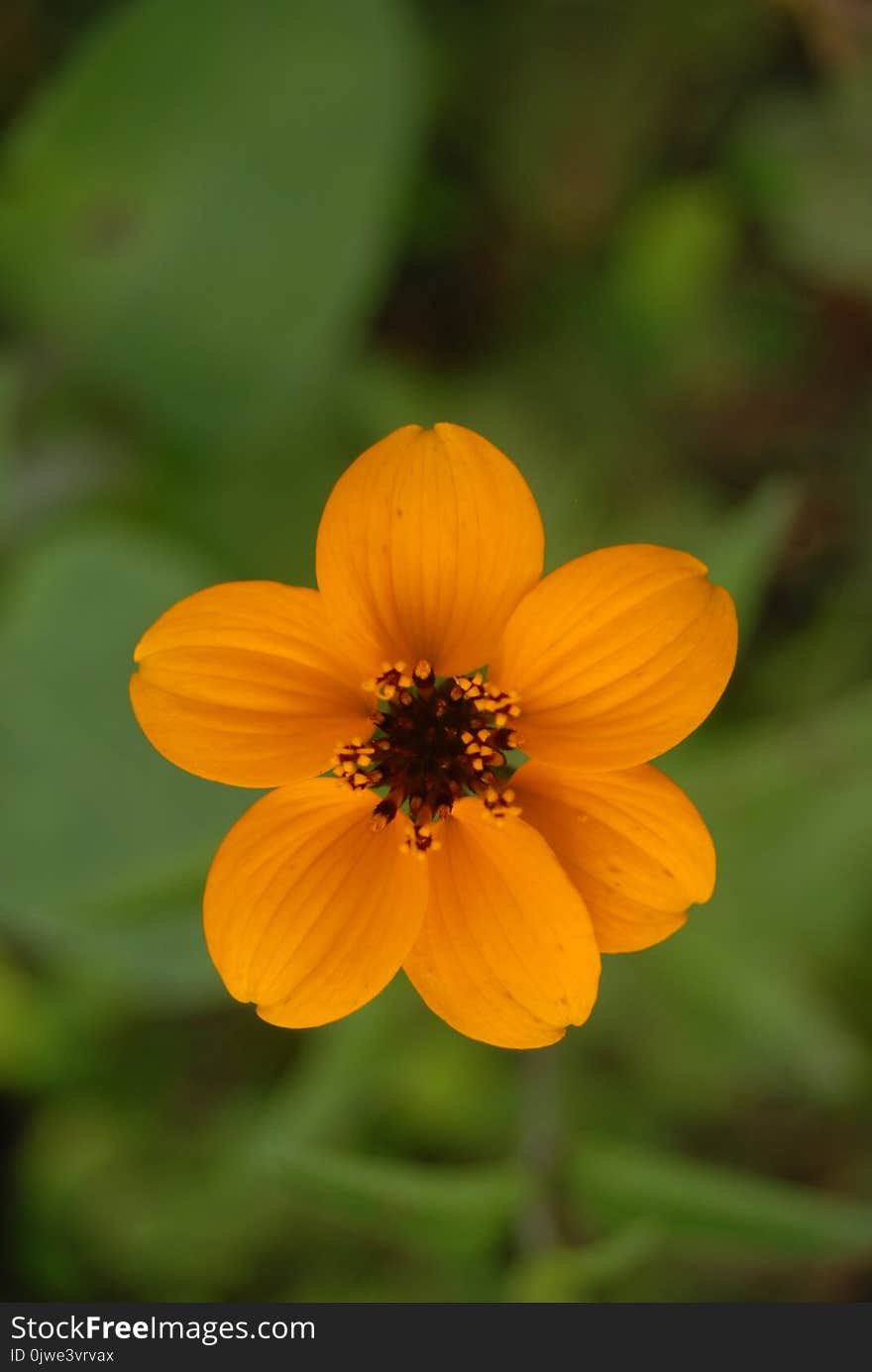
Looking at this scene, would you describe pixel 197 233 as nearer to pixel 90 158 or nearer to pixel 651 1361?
pixel 90 158

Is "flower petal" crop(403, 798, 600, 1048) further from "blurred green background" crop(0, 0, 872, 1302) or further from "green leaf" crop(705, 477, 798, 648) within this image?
"blurred green background" crop(0, 0, 872, 1302)

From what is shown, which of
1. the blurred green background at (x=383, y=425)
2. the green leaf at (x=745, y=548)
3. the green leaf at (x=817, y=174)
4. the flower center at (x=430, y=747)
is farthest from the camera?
the green leaf at (x=817, y=174)

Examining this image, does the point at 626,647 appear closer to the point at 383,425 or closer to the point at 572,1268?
the point at 572,1268

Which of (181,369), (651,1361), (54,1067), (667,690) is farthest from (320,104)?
(651,1361)

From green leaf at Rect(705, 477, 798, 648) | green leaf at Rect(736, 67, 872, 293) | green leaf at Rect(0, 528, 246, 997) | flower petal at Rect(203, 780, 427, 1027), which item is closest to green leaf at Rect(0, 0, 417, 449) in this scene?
green leaf at Rect(0, 528, 246, 997)

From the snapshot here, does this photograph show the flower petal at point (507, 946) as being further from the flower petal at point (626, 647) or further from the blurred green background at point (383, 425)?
the blurred green background at point (383, 425)

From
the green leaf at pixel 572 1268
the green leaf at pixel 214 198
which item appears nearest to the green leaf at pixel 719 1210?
the green leaf at pixel 572 1268

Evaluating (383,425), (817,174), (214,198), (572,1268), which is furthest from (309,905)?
(817,174)

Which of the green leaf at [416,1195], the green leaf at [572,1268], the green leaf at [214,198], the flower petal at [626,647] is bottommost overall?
the green leaf at [572,1268]
